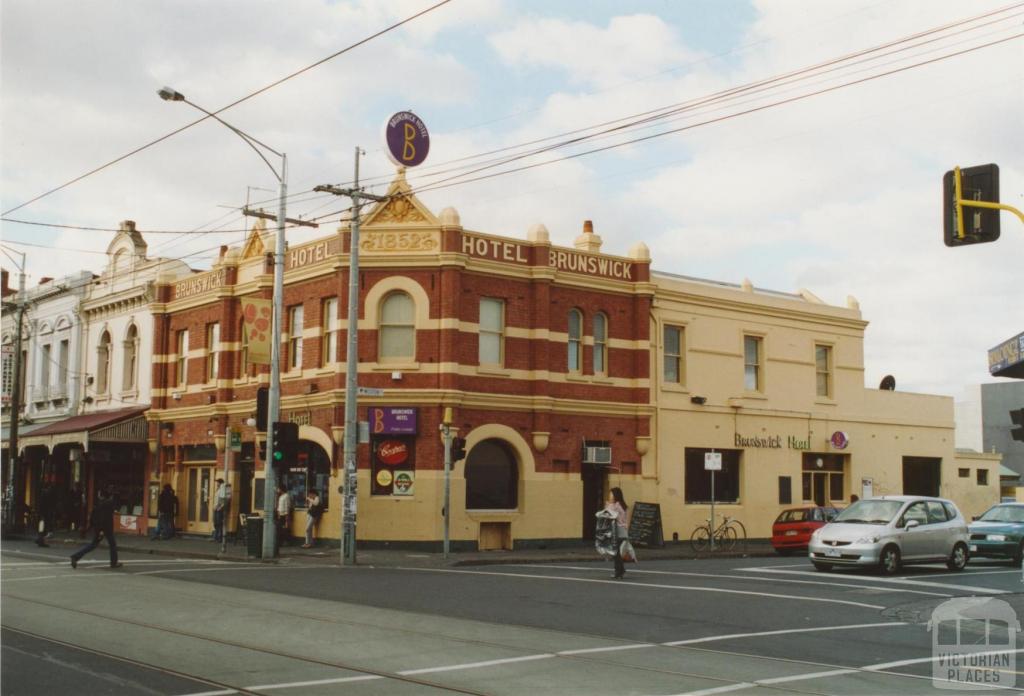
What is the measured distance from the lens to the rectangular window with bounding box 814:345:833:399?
3969cm

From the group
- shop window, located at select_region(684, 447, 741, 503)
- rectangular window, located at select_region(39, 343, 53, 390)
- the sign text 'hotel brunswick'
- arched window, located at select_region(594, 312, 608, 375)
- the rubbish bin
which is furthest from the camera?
rectangular window, located at select_region(39, 343, 53, 390)

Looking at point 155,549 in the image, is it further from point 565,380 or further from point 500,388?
point 565,380

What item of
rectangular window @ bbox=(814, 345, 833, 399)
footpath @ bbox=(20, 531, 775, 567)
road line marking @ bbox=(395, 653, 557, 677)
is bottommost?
footpath @ bbox=(20, 531, 775, 567)

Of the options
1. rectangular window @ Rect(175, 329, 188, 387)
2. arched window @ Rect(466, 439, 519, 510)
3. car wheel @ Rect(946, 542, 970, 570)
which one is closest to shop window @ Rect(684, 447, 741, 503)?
arched window @ Rect(466, 439, 519, 510)

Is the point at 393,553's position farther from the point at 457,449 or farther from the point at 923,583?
the point at 923,583

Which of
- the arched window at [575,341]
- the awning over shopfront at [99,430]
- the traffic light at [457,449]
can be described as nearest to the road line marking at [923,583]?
the traffic light at [457,449]

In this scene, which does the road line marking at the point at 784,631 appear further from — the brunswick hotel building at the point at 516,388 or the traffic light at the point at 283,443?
the brunswick hotel building at the point at 516,388

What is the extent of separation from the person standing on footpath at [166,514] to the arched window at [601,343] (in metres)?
15.2

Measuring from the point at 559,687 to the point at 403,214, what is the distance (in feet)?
73.3

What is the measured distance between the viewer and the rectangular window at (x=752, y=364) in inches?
1479

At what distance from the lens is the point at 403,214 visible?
30.8 metres

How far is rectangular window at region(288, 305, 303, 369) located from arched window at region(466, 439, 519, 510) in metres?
6.44

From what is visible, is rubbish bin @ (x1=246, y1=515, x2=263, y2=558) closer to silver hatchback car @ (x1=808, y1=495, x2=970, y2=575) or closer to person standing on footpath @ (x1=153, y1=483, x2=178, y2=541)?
person standing on footpath @ (x1=153, y1=483, x2=178, y2=541)

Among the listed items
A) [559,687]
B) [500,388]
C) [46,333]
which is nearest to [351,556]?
[500,388]
